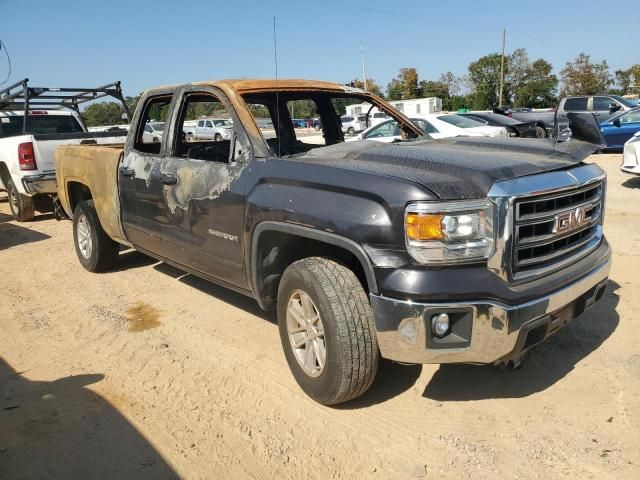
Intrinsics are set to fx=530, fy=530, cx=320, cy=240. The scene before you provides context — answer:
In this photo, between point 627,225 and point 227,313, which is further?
point 627,225

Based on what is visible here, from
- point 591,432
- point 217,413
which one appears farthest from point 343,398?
point 591,432

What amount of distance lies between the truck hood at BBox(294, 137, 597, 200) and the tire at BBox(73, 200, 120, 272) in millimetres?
3130

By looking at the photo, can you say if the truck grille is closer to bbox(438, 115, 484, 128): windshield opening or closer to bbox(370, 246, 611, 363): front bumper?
bbox(370, 246, 611, 363): front bumper

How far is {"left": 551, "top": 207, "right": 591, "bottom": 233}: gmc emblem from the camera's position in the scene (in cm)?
276

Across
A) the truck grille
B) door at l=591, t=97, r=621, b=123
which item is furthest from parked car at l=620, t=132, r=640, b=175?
door at l=591, t=97, r=621, b=123

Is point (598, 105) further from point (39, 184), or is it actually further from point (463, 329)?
point (463, 329)

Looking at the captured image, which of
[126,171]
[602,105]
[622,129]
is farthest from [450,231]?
[602,105]

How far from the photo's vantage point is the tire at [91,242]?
18.0 ft

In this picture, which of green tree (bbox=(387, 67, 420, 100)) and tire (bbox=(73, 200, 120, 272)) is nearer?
tire (bbox=(73, 200, 120, 272))

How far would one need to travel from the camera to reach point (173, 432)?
2885mm

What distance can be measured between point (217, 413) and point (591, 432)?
2012 millimetres

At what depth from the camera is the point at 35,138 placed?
8.22 m

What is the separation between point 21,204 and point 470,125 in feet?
31.6

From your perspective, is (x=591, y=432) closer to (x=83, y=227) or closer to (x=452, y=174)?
(x=452, y=174)
